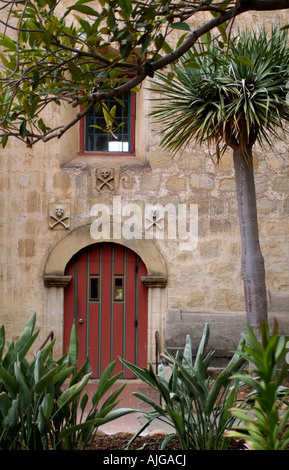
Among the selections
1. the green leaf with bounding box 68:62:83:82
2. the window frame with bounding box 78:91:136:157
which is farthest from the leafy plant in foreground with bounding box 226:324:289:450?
the window frame with bounding box 78:91:136:157

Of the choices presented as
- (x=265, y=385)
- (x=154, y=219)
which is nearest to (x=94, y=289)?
(x=154, y=219)

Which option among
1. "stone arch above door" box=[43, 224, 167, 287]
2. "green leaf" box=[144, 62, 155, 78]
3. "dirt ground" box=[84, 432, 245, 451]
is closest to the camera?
"green leaf" box=[144, 62, 155, 78]

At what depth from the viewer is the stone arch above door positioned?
8555 millimetres

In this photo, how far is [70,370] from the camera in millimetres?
3020

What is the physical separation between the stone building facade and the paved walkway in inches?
26.8

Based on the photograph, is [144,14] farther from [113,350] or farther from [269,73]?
[113,350]

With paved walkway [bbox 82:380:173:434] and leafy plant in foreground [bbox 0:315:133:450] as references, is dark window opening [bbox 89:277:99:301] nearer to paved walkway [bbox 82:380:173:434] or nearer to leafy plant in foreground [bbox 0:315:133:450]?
paved walkway [bbox 82:380:173:434]

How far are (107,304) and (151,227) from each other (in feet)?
4.62

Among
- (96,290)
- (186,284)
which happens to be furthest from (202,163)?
(96,290)

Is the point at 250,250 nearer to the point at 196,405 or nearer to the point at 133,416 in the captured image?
the point at 133,416

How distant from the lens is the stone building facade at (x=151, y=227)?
8570 mm

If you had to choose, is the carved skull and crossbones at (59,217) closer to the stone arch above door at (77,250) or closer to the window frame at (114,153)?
the stone arch above door at (77,250)

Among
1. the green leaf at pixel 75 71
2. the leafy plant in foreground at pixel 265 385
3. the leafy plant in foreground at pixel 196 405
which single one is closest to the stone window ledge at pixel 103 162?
the green leaf at pixel 75 71

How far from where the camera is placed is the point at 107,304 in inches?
346
